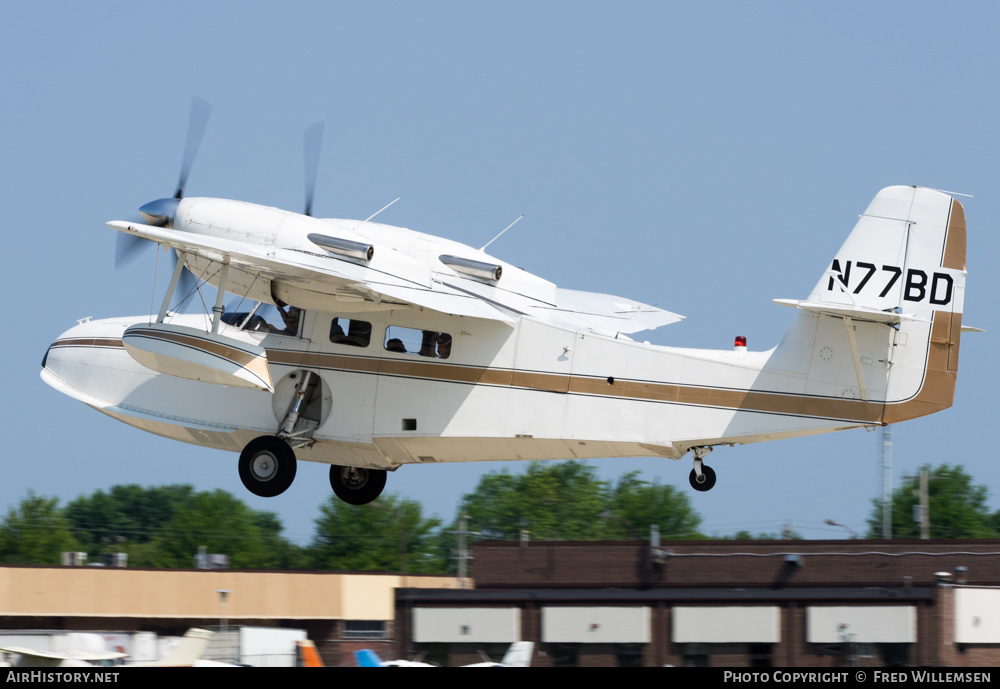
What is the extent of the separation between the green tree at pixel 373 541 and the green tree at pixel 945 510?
66.8 ft

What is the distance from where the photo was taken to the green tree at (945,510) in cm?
5425

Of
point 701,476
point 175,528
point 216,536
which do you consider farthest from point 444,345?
point 175,528

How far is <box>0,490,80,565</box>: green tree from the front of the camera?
184 feet

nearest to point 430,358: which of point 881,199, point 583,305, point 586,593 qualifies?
point 583,305

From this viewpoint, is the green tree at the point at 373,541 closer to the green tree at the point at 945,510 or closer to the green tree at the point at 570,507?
the green tree at the point at 570,507

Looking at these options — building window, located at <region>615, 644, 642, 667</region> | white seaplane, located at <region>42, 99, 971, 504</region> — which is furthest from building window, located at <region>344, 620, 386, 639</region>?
white seaplane, located at <region>42, 99, 971, 504</region>

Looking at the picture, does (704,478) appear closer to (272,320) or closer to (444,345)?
(444,345)

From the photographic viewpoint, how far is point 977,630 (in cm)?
2241

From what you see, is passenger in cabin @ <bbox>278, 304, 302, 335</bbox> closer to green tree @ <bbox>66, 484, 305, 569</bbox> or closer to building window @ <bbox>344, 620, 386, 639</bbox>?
building window @ <bbox>344, 620, 386, 639</bbox>

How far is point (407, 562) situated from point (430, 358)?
40.4 m

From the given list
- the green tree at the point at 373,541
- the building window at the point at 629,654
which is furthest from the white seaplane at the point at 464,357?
the green tree at the point at 373,541

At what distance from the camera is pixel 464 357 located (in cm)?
1619

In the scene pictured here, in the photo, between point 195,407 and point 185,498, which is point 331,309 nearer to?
point 195,407

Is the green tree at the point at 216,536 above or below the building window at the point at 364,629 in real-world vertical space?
above
